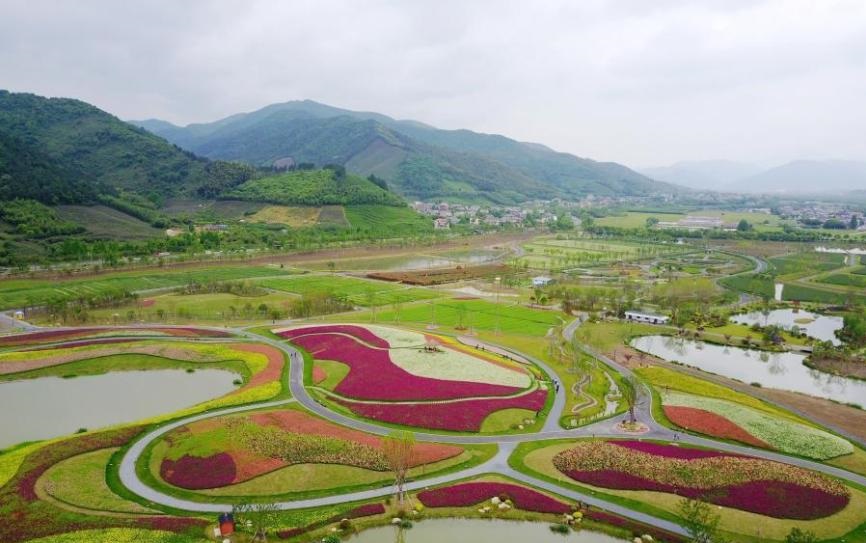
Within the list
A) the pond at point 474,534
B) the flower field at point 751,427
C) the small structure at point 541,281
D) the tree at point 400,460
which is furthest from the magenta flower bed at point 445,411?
the small structure at point 541,281

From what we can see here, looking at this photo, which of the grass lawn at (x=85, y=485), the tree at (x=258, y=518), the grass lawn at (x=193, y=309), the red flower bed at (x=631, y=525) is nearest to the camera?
the tree at (x=258, y=518)

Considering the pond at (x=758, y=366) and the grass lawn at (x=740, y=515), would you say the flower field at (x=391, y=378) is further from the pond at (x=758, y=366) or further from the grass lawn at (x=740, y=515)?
the pond at (x=758, y=366)

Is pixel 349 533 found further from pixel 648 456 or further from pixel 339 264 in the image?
pixel 339 264

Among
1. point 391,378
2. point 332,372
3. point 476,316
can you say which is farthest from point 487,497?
point 476,316

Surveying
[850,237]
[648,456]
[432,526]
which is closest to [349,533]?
[432,526]

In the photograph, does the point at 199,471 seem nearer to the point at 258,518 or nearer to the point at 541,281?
the point at 258,518
